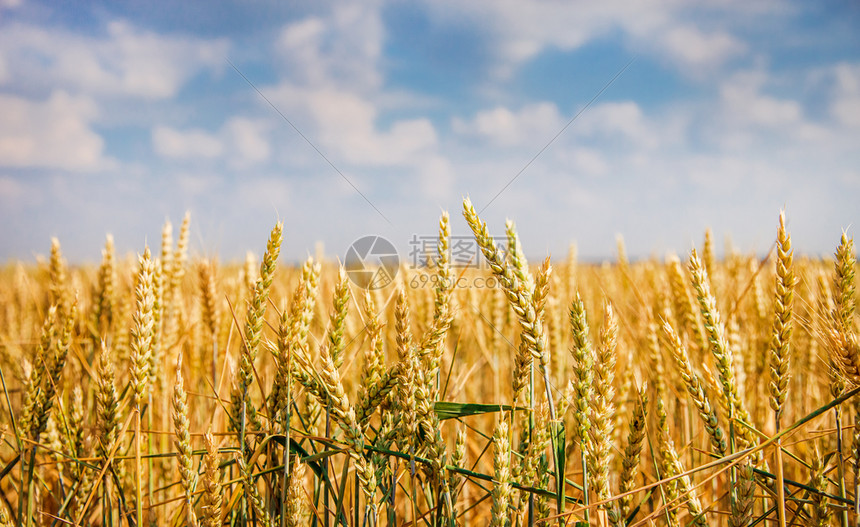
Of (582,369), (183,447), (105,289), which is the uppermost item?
(105,289)

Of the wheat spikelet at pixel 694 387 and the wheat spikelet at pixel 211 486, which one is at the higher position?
the wheat spikelet at pixel 694 387

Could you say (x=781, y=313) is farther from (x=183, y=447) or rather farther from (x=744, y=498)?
(x=183, y=447)

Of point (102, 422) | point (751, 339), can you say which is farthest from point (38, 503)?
point (751, 339)

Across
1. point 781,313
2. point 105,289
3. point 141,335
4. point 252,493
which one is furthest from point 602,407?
point 105,289

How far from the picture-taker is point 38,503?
1568mm

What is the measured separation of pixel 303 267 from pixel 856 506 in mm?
1305

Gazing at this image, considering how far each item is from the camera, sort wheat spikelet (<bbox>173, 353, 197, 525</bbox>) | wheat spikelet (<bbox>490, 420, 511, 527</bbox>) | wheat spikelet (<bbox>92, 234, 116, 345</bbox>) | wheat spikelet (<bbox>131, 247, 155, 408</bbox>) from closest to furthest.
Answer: wheat spikelet (<bbox>490, 420, 511, 527</bbox>) < wheat spikelet (<bbox>173, 353, 197, 525</bbox>) < wheat spikelet (<bbox>131, 247, 155, 408</bbox>) < wheat spikelet (<bbox>92, 234, 116, 345</bbox>)

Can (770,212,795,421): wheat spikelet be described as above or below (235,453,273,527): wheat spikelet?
above

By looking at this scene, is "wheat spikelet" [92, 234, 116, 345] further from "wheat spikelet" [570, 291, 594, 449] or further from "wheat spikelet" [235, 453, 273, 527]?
"wheat spikelet" [570, 291, 594, 449]

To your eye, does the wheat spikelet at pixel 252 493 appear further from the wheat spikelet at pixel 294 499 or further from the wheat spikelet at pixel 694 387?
the wheat spikelet at pixel 694 387

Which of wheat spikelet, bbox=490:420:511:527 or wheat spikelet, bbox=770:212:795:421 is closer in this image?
wheat spikelet, bbox=490:420:511:527

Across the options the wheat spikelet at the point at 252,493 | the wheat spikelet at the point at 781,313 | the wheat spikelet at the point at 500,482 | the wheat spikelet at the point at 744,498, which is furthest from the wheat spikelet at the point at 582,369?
the wheat spikelet at the point at 252,493

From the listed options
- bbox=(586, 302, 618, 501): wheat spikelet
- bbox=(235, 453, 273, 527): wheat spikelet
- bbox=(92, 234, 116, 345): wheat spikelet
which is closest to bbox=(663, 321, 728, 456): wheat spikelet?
bbox=(586, 302, 618, 501): wheat spikelet

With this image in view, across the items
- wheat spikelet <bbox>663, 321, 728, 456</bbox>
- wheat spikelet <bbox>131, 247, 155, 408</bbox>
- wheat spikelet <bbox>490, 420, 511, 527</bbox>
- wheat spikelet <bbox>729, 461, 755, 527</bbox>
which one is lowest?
wheat spikelet <bbox>729, 461, 755, 527</bbox>
